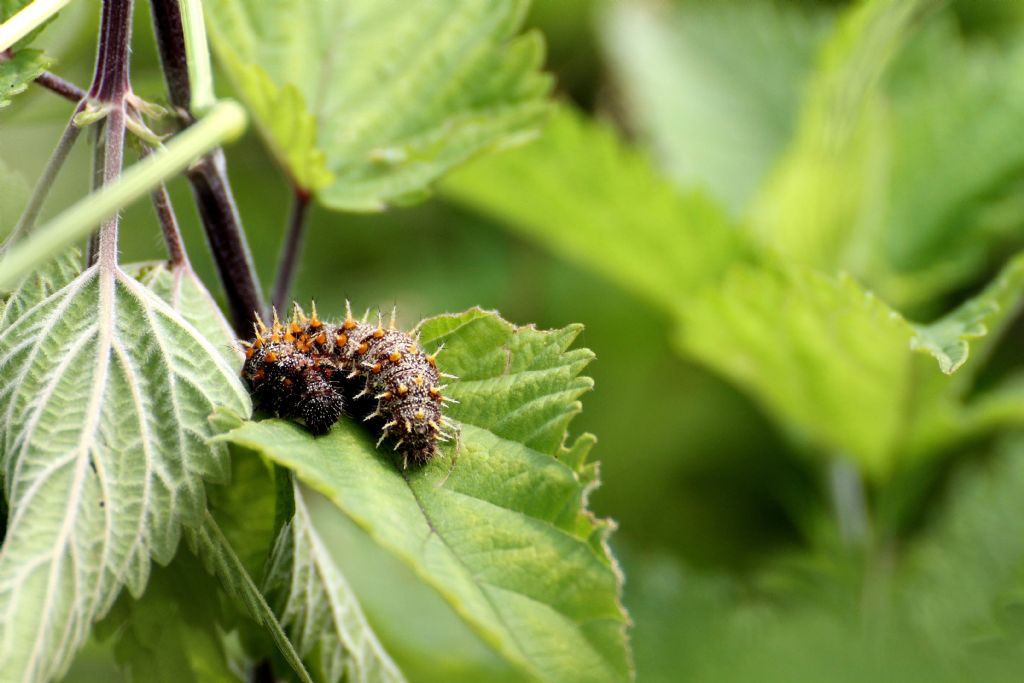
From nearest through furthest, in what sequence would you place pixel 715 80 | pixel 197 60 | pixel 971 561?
1. pixel 197 60
2. pixel 971 561
3. pixel 715 80

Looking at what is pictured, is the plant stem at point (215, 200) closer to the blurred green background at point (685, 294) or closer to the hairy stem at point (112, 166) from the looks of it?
the hairy stem at point (112, 166)

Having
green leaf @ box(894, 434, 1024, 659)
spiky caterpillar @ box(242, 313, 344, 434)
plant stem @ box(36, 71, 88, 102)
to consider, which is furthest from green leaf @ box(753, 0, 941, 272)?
plant stem @ box(36, 71, 88, 102)

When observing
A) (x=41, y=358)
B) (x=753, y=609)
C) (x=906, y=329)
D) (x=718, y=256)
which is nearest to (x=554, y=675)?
(x=41, y=358)

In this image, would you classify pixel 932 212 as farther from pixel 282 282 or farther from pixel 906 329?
pixel 282 282

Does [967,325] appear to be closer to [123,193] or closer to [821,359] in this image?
[821,359]

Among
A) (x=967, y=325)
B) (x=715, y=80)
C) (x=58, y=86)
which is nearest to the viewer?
(x=58, y=86)

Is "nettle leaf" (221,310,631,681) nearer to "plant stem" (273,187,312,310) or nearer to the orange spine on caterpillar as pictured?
the orange spine on caterpillar

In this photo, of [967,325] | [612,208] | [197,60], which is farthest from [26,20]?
[612,208]
